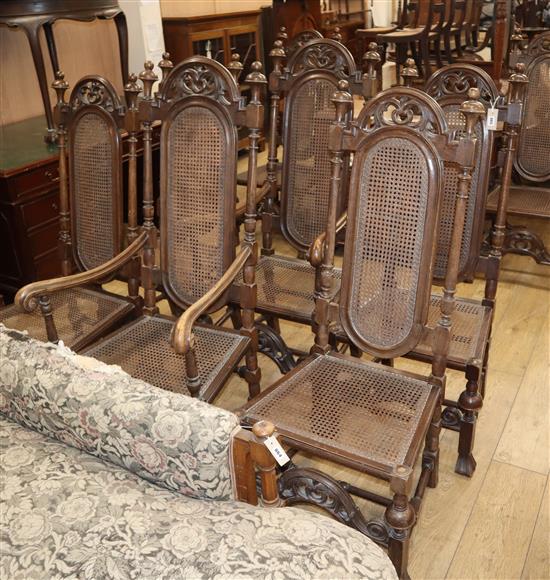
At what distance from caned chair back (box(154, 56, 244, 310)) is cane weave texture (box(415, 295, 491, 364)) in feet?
2.32

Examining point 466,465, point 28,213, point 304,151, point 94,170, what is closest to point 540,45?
point 304,151

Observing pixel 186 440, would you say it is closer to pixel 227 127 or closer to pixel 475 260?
pixel 227 127

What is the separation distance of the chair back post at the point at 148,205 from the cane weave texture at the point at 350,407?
2.15ft

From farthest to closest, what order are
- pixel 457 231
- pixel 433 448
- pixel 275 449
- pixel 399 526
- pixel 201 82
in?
pixel 201 82 → pixel 433 448 → pixel 457 231 → pixel 399 526 → pixel 275 449

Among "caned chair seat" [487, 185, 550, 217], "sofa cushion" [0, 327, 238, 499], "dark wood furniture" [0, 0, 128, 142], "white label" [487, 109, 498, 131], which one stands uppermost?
"dark wood furniture" [0, 0, 128, 142]

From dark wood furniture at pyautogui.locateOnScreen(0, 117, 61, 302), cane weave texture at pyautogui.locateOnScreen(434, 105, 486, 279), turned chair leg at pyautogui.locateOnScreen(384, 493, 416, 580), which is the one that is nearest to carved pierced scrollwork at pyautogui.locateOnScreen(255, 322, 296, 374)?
cane weave texture at pyautogui.locateOnScreen(434, 105, 486, 279)

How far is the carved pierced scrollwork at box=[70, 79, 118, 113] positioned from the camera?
81.5 inches

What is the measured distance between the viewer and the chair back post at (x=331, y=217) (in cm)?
167

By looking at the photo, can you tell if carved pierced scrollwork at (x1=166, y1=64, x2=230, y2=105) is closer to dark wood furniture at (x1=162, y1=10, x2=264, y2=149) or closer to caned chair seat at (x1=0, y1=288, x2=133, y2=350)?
caned chair seat at (x1=0, y1=288, x2=133, y2=350)

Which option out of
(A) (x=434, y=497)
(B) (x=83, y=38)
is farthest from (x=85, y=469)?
(B) (x=83, y=38)

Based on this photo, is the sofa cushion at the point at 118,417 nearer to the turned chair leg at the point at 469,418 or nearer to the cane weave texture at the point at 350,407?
the cane weave texture at the point at 350,407

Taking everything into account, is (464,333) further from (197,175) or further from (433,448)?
(197,175)

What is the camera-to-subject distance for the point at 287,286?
229cm

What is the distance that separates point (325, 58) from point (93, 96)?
3.00 ft
